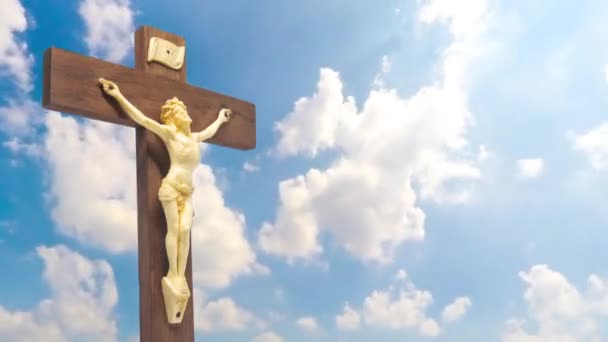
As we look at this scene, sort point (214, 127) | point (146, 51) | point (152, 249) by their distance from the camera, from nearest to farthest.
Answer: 1. point (152, 249)
2. point (146, 51)
3. point (214, 127)

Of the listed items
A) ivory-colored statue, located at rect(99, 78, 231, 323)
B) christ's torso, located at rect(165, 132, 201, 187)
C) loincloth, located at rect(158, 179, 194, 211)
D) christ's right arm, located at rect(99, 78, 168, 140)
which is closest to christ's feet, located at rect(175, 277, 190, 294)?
ivory-colored statue, located at rect(99, 78, 231, 323)

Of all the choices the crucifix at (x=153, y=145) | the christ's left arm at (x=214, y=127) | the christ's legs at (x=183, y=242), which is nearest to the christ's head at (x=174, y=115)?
the crucifix at (x=153, y=145)

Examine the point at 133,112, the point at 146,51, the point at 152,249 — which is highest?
the point at 146,51

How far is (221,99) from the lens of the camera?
3.82 metres

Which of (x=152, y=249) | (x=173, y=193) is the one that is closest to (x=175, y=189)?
(x=173, y=193)

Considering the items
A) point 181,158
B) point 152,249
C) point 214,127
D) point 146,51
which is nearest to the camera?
point 152,249

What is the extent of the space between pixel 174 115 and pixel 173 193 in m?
0.37

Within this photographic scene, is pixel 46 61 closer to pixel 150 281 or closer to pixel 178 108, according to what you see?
pixel 178 108

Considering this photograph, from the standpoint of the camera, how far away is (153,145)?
3.38 meters

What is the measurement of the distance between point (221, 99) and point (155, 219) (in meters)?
0.82

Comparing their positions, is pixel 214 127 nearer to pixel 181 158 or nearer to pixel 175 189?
pixel 181 158

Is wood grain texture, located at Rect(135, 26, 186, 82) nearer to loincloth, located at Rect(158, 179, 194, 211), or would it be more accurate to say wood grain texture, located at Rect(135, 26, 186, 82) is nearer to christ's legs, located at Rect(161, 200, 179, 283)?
loincloth, located at Rect(158, 179, 194, 211)

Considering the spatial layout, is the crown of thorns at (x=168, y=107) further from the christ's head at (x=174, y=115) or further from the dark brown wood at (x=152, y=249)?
the dark brown wood at (x=152, y=249)

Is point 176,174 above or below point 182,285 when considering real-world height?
above
